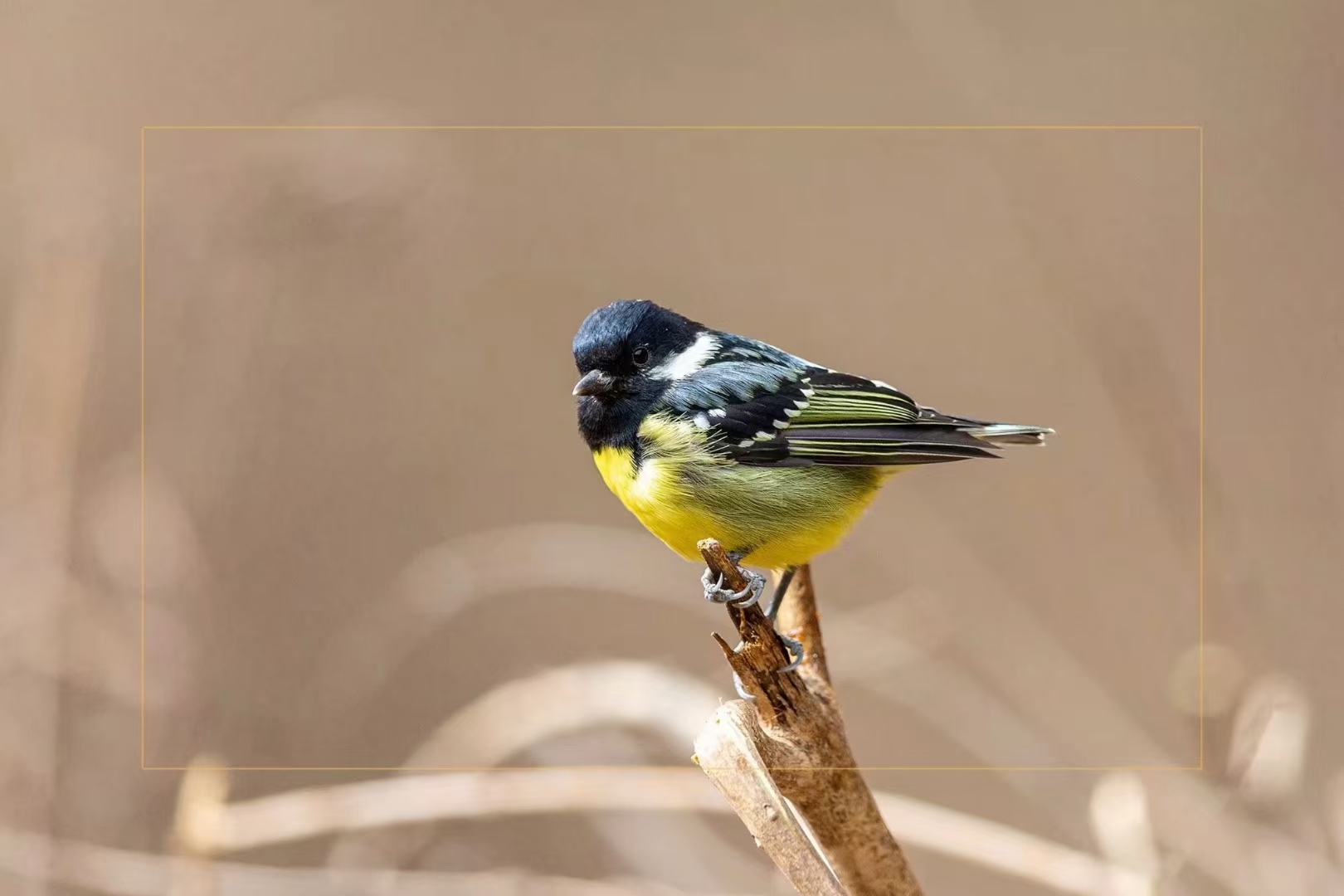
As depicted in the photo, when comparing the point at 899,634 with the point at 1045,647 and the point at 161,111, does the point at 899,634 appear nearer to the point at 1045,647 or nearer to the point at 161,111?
the point at 1045,647

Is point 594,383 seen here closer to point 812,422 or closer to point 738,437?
point 738,437

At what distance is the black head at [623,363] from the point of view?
205 cm

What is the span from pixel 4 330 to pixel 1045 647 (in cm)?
233

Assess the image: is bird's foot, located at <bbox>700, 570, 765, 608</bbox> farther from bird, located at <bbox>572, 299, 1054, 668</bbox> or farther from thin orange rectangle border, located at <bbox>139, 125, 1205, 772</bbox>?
thin orange rectangle border, located at <bbox>139, 125, 1205, 772</bbox>

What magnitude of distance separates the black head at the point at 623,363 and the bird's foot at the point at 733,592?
12.6 inches

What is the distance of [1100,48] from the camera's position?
2.34m

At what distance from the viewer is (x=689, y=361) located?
2.19 meters

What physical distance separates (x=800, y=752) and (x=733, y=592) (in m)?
0.36

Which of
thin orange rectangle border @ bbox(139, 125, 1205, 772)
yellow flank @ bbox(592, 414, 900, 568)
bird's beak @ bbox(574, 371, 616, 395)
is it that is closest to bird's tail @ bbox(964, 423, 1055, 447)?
yellow flank @ bbox(592, 414, 900, 568)

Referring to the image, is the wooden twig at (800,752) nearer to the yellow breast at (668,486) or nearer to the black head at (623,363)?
the yellow breast at (668,486)

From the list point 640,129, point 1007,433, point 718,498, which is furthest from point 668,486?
point 640,129

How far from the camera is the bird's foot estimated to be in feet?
6.26

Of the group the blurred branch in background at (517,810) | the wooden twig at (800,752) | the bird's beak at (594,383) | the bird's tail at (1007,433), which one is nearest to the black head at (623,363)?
the bird's beak at (594,383)

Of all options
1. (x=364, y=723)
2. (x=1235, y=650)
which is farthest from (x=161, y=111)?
(x=1235, y=650)
